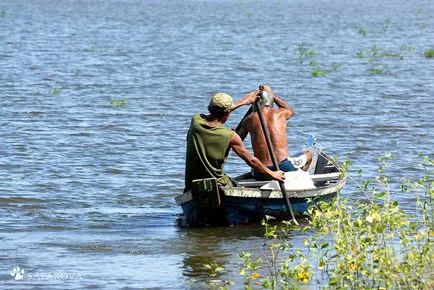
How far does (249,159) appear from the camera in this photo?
1190 cm

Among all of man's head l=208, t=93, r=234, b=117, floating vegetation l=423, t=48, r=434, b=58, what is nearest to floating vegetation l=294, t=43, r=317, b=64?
floating vegetation l=423, t=48, r=434, b=58

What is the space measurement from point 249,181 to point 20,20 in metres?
36.6

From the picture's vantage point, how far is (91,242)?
38.0 ft

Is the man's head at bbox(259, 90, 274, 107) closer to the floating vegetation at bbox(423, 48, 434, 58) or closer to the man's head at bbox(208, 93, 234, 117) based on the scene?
the man's head at bbox(208, 93, 234, 117)

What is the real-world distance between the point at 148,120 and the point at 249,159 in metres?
8.86

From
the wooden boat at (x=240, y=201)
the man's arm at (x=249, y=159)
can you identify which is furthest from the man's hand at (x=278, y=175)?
the wooden boat at (x=240, y=201)

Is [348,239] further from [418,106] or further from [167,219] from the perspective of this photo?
[418,106]

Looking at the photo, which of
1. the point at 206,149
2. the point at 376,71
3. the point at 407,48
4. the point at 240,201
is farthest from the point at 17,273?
the point at 407,48

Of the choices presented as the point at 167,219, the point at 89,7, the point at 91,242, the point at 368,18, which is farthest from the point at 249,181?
the point at 89,7

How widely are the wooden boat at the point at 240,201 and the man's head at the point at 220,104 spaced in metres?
0.66

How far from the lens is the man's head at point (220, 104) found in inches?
453

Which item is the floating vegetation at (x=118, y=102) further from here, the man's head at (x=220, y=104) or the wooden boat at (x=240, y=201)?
the man's head at (x=220, y=104)

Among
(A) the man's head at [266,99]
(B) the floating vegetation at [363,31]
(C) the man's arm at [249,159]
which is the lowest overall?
(B) the floating vegetation at [363,31]

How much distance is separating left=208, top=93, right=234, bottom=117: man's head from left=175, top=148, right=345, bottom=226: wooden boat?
664 millimetres
